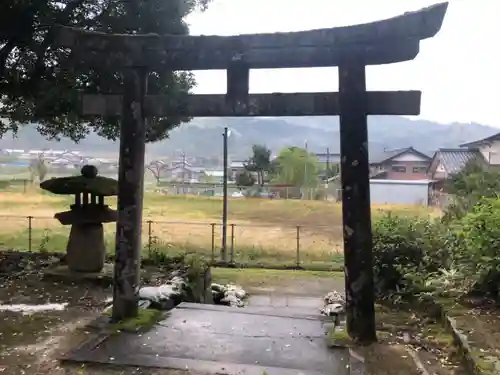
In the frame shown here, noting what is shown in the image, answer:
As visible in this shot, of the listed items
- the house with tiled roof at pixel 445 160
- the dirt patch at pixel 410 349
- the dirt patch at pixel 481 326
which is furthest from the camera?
the house with tiled roof at pixel 445 160

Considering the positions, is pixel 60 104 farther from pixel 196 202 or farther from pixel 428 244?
pixel 196 202

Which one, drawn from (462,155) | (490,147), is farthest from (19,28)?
(462,155)

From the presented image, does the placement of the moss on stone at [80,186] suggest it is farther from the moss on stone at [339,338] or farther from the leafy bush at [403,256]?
the moss on stone at [339,338]

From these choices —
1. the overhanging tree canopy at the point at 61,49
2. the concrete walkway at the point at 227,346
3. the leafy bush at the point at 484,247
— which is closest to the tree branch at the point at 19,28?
the overhanging tree canopy at the point at 61,49

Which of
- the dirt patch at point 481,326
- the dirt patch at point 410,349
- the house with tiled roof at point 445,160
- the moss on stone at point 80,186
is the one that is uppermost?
the house with tiled roof at point 445,160

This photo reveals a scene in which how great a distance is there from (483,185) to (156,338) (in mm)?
6730

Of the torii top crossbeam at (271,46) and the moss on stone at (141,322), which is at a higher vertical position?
the torii top crossbeam at (271,46)

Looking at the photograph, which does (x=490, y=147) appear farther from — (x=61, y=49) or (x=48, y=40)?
(x=48, y=40)

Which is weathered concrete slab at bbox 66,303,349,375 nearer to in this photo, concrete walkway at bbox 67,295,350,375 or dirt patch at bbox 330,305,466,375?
concrete walkway at bbox 67,295,350,375

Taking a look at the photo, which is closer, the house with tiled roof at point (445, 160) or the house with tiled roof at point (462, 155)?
the house with tiled roof at point (462, 155)

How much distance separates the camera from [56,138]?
1103cm

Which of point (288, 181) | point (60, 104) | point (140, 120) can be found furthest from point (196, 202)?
point (140, 120)

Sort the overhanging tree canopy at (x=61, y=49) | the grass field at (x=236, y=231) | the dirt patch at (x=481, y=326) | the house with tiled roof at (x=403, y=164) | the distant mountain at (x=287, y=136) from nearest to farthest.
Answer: the dirt patch at (x=481, y=326)
the overhanging tree canopy at (x=61, y=49)
the grass field at (x=236, y=231)
the house with tiled roof at (x=403, y=164)
the distant mountain at (x=287, y=136)

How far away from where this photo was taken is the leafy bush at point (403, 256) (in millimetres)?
6926
